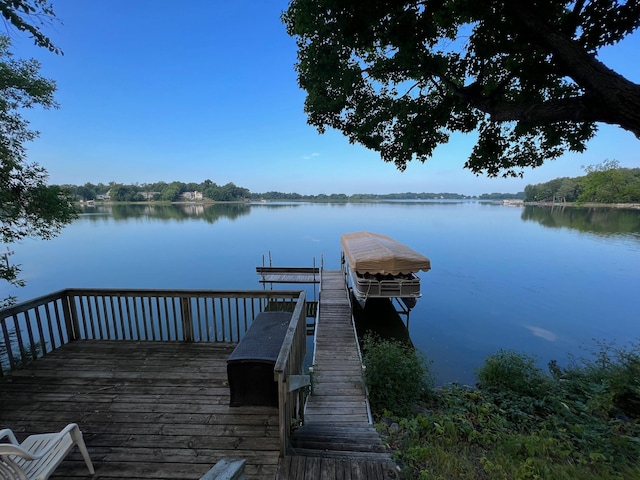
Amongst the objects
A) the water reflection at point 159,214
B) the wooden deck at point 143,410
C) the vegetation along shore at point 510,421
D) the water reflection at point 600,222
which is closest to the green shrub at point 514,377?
the vegetation along shore at point 510,421

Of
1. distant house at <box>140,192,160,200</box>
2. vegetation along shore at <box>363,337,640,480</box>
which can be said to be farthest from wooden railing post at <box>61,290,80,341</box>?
distant house at <box>140,192,160,200</box>

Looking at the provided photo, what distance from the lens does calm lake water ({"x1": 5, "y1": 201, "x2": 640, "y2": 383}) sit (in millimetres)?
11922

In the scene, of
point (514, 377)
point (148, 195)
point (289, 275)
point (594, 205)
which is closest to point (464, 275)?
point (289, 275)

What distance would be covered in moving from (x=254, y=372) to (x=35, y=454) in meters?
1.66

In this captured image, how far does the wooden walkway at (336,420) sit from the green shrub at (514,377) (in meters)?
3.00

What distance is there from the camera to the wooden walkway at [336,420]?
227 centimetres

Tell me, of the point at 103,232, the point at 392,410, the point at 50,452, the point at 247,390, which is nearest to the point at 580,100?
the point at 247,390

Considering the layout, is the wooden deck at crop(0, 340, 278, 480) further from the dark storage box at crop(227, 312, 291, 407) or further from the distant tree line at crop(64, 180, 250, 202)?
the distant tree line at crop(64, 180, 250, 202)

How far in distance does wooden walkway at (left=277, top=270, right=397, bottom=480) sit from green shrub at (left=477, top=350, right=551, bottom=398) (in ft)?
9.86

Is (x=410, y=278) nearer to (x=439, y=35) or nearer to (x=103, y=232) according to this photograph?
(x=439, y=35)

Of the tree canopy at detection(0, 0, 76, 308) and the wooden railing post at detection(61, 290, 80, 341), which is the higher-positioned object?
the tree canopy at detection(0, 0, 76, 308)

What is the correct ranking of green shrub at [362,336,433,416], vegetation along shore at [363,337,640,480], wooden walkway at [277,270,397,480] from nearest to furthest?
1. wooden walkway at [277,270,397,480]
2. vegetation along shore at [363,337,640,480]
3. green shrub at [362,336,433,416]

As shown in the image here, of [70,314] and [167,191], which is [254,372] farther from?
[167,191]

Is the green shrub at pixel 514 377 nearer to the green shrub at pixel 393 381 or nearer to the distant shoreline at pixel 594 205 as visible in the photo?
the green shrub at pixel 393 381
